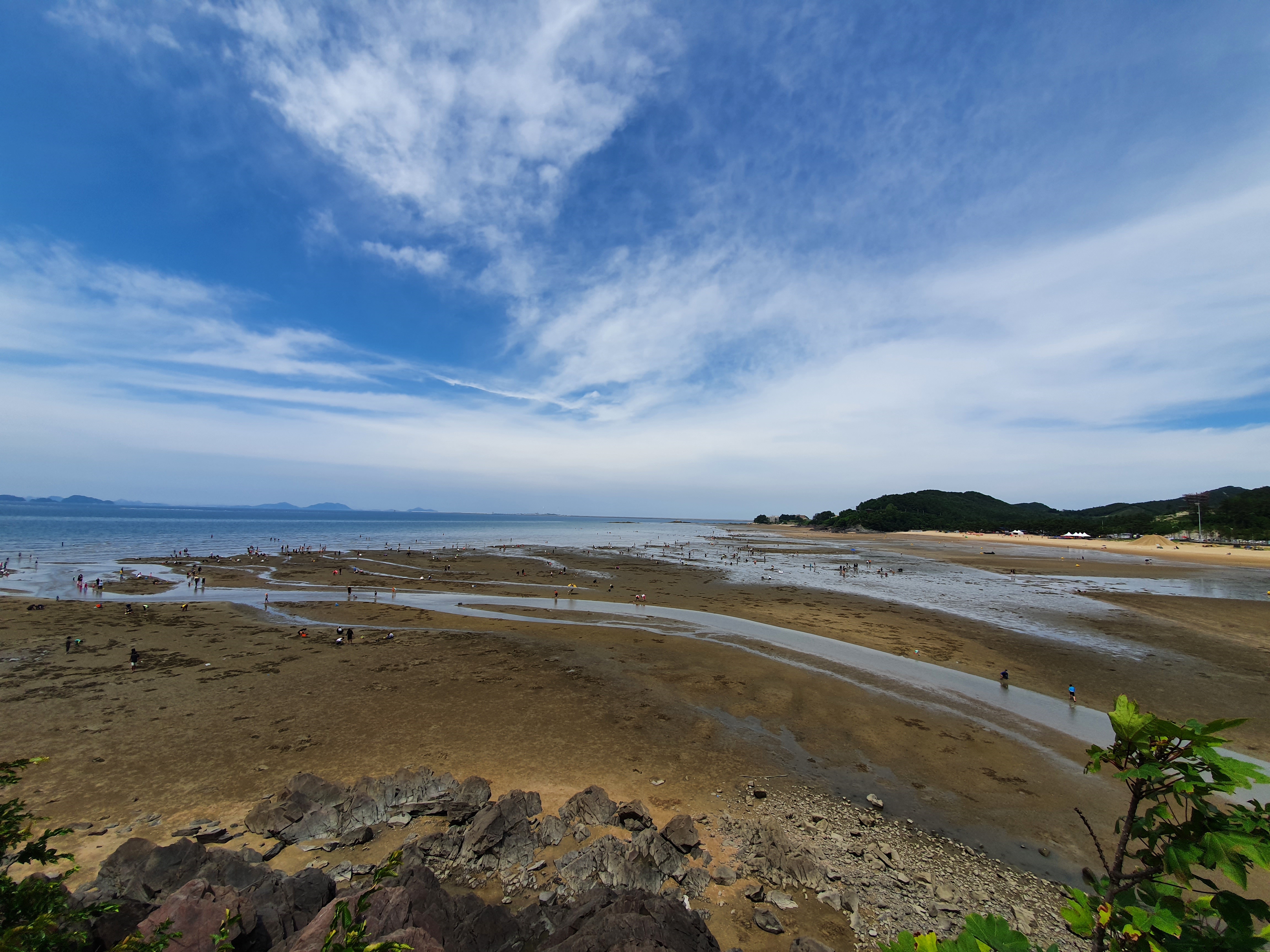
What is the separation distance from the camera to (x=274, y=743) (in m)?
17.8

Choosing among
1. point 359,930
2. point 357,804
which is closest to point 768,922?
point 359,930

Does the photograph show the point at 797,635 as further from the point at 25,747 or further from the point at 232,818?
the point at 25,747

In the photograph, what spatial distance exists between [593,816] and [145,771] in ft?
46.1

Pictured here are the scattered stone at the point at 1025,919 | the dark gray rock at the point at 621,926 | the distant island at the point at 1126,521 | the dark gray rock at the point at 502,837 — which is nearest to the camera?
the dark gray rock at the point at 621,926

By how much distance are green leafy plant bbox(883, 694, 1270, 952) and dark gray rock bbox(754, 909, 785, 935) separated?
25.3ft

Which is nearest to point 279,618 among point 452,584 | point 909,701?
point 452,584

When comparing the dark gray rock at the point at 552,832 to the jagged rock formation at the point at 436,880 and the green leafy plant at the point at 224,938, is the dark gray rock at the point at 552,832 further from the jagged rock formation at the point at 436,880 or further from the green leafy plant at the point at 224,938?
the green leafy plant at the point at 224,938

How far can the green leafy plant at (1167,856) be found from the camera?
361cm

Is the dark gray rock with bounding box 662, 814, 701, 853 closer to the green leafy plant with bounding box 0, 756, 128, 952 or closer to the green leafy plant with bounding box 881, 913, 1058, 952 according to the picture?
the green leafy plant with bounding box 881, 913, 1058, 952

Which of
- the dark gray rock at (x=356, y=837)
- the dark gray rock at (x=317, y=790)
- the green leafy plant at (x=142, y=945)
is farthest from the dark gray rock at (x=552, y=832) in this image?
the green leafy plant at (x=142, y=945)

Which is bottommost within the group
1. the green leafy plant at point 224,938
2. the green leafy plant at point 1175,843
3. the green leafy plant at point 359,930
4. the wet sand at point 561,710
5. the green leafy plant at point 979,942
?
the wet sand at point 561,710

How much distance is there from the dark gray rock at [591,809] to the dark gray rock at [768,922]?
162 inches

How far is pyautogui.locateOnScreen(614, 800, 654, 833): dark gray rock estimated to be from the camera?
43.0ft

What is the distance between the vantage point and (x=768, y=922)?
10312 millimetres
